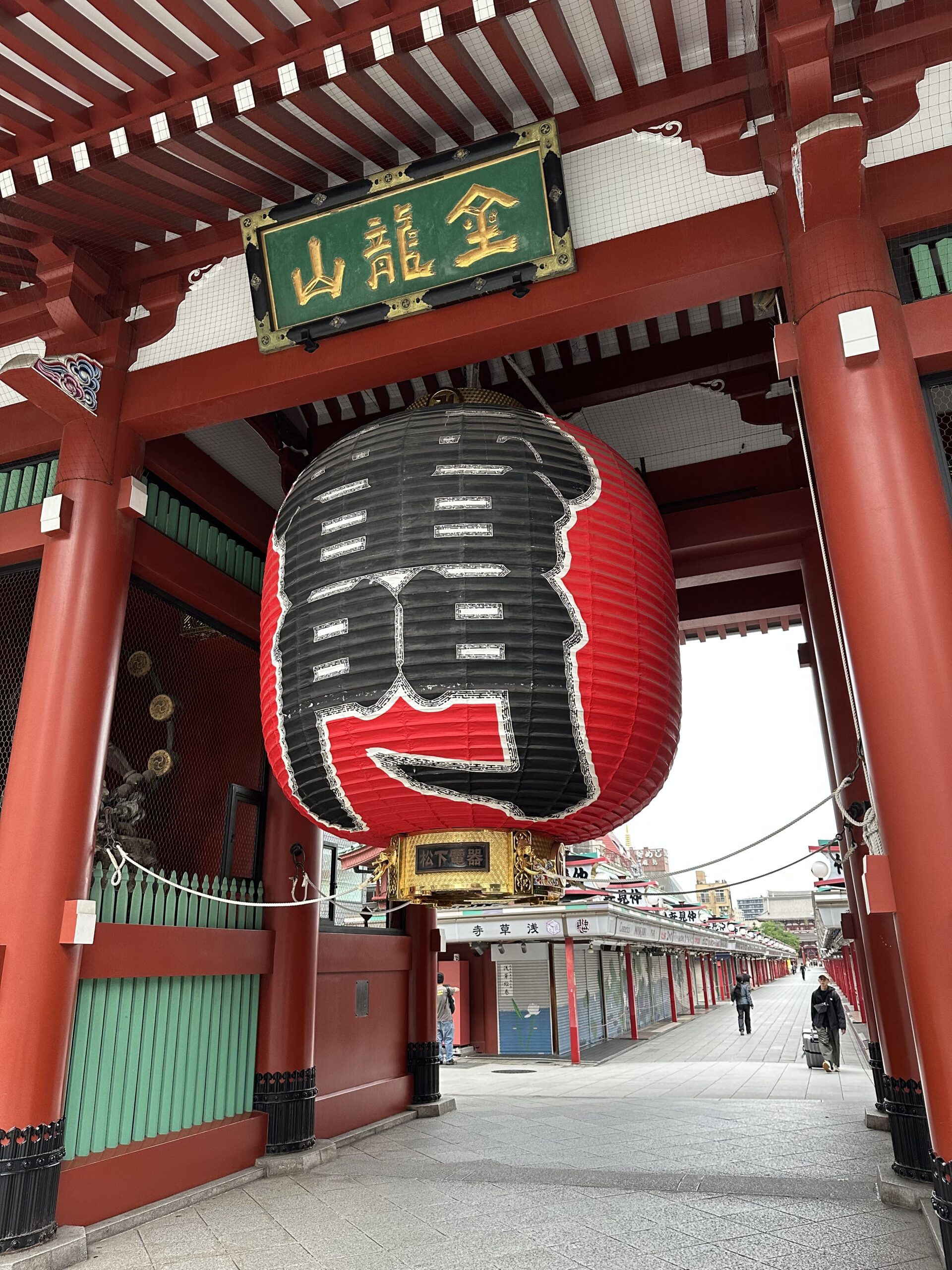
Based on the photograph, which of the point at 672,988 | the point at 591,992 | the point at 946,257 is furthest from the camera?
the point at 672,988

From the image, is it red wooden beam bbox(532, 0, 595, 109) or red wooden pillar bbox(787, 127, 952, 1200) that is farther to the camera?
red wooden beam bbox(532, 0, 595, 109)

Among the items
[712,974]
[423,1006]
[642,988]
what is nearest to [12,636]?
[423,1006]

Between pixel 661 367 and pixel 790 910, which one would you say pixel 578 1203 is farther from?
pixel 790 910

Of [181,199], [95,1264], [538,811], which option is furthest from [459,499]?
[95,1264]

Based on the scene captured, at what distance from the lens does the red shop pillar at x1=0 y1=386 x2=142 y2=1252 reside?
4.28 m

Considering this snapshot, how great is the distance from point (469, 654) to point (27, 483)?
402 centimetres

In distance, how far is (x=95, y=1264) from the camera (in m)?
4.14

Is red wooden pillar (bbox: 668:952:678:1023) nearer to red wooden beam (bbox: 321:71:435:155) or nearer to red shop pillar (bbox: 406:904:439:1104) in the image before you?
red shop pillar (bbox: 406:904:439:1104)

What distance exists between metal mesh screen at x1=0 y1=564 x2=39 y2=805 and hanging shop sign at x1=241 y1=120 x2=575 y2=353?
3119 mm

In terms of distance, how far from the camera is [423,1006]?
9281 millimetres

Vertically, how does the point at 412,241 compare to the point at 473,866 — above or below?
above

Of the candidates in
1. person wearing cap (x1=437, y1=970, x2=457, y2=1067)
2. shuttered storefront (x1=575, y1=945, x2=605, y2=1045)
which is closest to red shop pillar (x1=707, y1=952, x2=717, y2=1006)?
shuttered storefront (x1=575, y1=945, x2=605, y2=1045)

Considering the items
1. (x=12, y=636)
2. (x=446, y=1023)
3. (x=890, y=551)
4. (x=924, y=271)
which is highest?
(x=924, y=271)

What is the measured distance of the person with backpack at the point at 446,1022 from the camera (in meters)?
14.8
